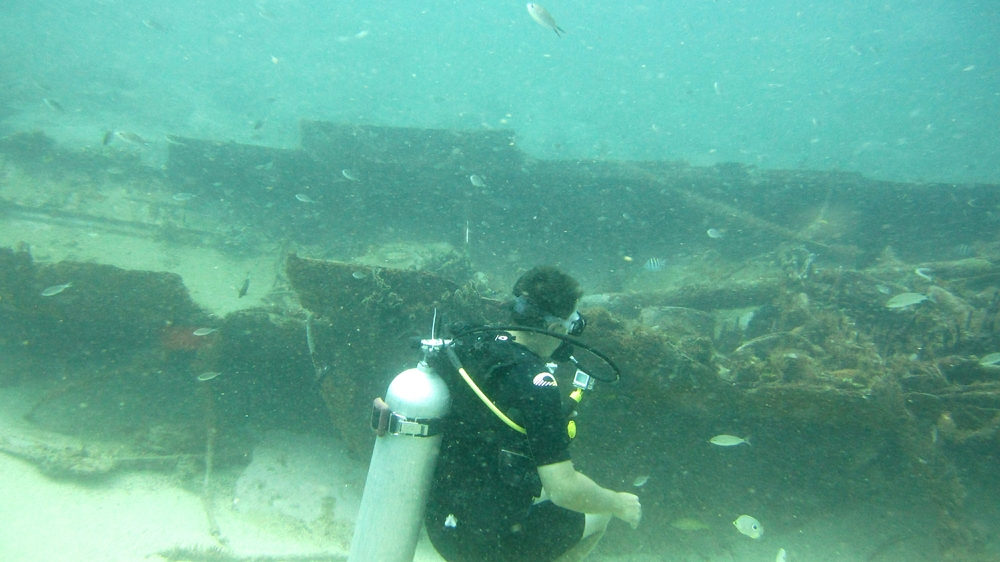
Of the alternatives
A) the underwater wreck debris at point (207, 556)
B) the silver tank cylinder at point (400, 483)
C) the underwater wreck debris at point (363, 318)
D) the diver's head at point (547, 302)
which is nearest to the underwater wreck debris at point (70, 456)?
the underwater wreck debris at point (207, 556)

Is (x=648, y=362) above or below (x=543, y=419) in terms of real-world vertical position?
below

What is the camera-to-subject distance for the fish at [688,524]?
4.86 m

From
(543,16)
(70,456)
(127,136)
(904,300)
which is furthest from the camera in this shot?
(543,16)

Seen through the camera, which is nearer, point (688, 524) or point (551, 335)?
point (551, 335)

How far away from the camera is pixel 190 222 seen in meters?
11.9

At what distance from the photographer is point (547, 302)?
2490mm

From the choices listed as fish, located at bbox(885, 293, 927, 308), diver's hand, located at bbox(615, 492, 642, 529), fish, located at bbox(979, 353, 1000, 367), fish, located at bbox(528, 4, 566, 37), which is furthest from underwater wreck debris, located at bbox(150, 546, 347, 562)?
fish, located at bbox(528, 4, 566, 37)

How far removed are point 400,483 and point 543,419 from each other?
3.24 feet

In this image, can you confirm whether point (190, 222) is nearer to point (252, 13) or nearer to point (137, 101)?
point (137, 101)

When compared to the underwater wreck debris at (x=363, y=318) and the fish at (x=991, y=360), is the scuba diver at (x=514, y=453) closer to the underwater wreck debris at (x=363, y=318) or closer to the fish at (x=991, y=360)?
the underwater wreck debris at (x=363, y=318)

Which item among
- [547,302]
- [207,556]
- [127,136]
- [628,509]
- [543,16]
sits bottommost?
[207,556]

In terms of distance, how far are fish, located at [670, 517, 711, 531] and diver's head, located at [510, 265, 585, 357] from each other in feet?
12.1

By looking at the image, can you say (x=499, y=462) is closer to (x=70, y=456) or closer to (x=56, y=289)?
(x=70, y=456)

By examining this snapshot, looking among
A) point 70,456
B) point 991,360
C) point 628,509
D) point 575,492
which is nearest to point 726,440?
point 628,509
